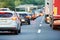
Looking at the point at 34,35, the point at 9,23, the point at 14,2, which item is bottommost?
the point at 14,2

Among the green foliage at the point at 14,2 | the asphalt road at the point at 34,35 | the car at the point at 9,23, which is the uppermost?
the car at the point at 9,23

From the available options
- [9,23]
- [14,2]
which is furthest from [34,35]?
[14,2]

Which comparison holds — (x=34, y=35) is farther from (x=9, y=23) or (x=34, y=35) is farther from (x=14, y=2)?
(x=14, y=2)

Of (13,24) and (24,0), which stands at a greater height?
(13,24)

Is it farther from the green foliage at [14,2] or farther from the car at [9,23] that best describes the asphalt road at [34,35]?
the green foliage at [14,2]

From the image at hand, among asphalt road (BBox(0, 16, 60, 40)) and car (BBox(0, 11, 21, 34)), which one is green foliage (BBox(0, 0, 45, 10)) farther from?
car (BBox(0, 11, 21, 34))

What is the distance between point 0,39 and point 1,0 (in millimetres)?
57843

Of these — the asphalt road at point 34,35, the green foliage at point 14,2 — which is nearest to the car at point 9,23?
the asphalt road at point 34,35

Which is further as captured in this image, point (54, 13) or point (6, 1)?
point (6, 1)

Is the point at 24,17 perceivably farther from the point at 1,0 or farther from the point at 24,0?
the point at 24,0

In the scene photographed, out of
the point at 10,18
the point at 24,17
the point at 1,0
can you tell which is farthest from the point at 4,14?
the point at 1,0

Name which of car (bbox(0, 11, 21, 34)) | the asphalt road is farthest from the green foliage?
car (bbox(0, 11, 21, 34))

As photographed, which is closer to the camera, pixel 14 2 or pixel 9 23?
pixel 9 23

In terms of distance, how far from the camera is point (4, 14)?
21906 mm
